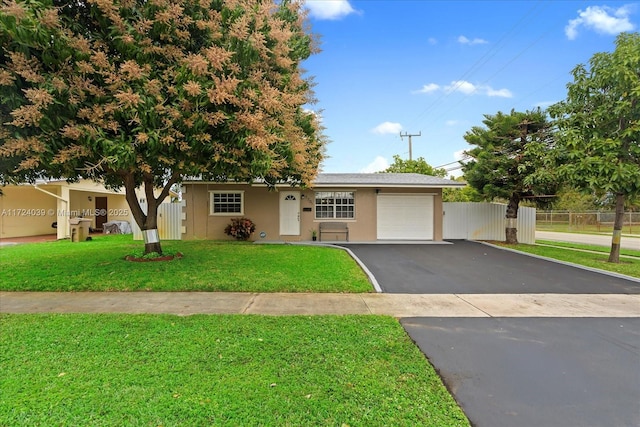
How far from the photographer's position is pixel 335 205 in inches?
575

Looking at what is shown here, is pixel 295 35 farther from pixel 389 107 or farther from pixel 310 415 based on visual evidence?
pixel 389 107

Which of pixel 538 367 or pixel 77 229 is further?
pixel 77 229

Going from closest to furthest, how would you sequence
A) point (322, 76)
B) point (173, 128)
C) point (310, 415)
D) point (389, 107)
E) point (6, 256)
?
point (310, 415)
point (173, 128)
point (6, 256)
point (322, 76)
point (389, 107)

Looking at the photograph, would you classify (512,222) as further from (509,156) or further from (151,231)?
(151,231)

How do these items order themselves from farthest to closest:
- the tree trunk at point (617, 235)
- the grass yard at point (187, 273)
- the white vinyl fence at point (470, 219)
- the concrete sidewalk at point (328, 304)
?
the white vinyl fence at point (470, 219) → the tree trunk at point (617, 235) → the grass yard at point (187, 273) → the concrete sidewalk at point (328, 304)

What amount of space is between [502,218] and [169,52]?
52.6ft

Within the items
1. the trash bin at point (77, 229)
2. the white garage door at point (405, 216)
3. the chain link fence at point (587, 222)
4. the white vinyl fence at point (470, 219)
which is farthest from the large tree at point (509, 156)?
the chain link fence at point (587, 222)

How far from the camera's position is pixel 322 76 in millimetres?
10852

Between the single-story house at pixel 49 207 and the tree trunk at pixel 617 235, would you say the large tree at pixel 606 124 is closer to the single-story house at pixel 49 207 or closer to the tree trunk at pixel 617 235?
the tree trunk at pixel 617 235

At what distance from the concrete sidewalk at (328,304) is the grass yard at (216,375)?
69cm

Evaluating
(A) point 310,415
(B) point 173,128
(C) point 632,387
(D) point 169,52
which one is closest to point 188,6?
(D) point 169,52

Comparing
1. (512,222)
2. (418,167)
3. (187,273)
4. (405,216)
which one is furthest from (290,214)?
(418,167)

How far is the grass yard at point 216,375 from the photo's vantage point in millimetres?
2465

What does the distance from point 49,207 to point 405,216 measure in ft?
62.3
